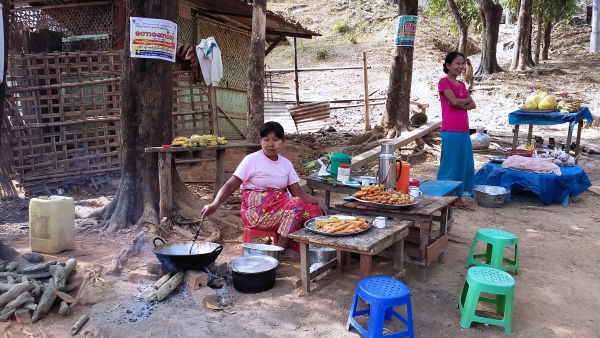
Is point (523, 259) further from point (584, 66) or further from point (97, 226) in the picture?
point (584, 66)

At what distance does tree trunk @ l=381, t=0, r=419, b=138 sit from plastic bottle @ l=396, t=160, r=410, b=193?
5.22m

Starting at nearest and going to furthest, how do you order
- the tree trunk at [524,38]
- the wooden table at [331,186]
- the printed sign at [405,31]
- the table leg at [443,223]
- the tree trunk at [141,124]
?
the table leg at [443,223]
the wooden table at [331,186]
the tree trunk at [141,124]
the printed sign at [405,31]
the tree trunk at [524,38]

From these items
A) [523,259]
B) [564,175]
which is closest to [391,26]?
[564,175]

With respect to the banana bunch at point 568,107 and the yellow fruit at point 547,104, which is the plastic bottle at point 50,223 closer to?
the yellow fruit at point 547,104

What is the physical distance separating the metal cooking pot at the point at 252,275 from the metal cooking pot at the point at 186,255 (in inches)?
8.6

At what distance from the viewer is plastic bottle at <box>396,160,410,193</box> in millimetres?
3865

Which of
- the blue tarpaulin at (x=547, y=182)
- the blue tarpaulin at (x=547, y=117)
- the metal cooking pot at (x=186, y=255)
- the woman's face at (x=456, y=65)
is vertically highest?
the woman's face at (x=456, y=65)

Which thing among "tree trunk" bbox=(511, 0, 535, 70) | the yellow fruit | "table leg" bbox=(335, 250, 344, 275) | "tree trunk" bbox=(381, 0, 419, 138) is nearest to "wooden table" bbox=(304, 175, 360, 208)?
"table leg" bbox=(335, 250, 344, 275)

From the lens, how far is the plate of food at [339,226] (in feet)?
10.1

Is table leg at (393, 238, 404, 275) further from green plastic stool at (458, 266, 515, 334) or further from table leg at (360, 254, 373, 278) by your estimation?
green plastic stool at (458, 266, 515, 334)

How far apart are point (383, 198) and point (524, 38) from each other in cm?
1714

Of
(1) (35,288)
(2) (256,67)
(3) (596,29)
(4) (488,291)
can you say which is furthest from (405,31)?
(3) (596,29)

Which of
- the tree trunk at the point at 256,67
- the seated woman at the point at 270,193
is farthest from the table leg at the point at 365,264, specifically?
the tree trunk at the point at 256,67

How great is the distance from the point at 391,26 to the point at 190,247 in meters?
26.0
